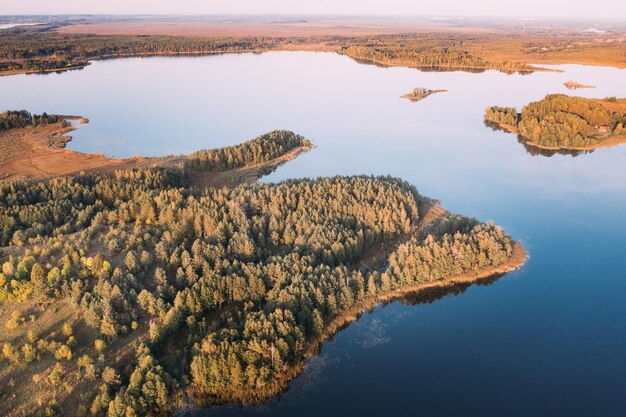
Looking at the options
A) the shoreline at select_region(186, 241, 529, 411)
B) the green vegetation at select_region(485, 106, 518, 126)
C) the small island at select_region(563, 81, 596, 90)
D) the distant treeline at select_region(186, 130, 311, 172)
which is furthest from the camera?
the small island at select_region(563, 81, 596, 90)

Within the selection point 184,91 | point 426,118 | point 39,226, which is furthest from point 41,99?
point 426,118

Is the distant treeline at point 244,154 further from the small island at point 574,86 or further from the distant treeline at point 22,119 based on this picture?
the small island at point 574,86

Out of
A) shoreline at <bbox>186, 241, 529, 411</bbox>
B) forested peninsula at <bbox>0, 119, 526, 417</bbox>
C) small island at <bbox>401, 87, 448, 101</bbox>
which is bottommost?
shoreline at <bbox>186, 241, 529, 411</bbox>

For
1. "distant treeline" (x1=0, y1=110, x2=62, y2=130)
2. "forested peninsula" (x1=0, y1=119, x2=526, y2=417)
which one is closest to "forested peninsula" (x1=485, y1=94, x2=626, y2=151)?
"forested peninsula" (x1=0, y1=119, x2=526, y2=417)

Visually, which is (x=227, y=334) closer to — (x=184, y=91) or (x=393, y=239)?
(x=393, y=239)

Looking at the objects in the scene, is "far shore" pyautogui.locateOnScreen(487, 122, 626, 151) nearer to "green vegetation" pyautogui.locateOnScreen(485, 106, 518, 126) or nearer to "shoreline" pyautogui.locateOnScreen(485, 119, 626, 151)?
"shoreline" pyautogui.locateOnScreen(485, 119, 626, 151)
